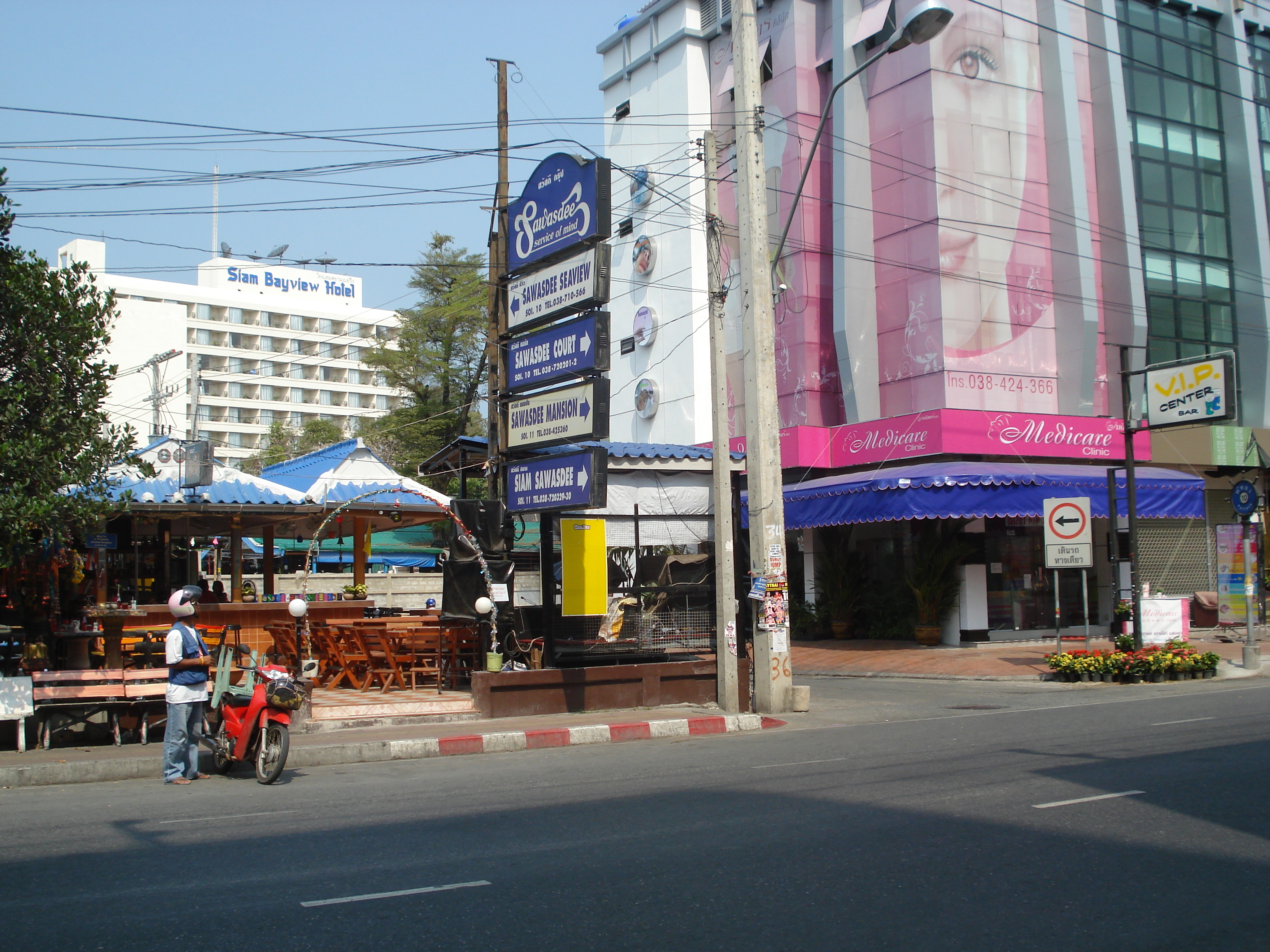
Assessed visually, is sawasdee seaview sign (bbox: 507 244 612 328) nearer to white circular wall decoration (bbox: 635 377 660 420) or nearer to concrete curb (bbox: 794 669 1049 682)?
concrete curb (bbox: 794 669 1049 682)

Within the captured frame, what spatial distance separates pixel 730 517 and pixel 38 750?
861 cm

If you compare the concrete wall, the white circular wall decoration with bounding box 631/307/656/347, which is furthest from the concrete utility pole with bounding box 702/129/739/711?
the white circular wall decoration with bounding box 631/307/656/347

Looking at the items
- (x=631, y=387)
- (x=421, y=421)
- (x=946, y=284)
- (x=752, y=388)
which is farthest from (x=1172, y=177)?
(x=421, y=421)

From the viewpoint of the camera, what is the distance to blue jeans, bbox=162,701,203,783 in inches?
393

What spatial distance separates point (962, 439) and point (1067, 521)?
5669 mm

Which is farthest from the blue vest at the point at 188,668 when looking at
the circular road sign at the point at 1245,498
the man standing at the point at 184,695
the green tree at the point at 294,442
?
the green tree at the point at 294,442

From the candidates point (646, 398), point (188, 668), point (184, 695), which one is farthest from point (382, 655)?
point (646, 398)

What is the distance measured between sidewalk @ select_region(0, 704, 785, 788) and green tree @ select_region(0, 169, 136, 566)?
81.2 inches

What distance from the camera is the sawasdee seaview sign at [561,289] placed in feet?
46.3

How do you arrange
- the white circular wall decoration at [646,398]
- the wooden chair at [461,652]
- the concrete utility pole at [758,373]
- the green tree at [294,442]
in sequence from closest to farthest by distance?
the concrete utility pole at [758,373] → the wooden chair at [461,652] → the white circular wall decoration at [646,398] → the green tree at [294,442]

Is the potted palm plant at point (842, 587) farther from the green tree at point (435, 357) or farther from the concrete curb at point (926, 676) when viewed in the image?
the green tree at point (435, 357)

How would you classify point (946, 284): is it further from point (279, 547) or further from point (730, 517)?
point (279, 547)

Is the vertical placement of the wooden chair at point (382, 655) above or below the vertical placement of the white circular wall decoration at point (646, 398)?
below

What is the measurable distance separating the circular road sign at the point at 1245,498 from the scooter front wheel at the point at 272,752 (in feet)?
57.2
